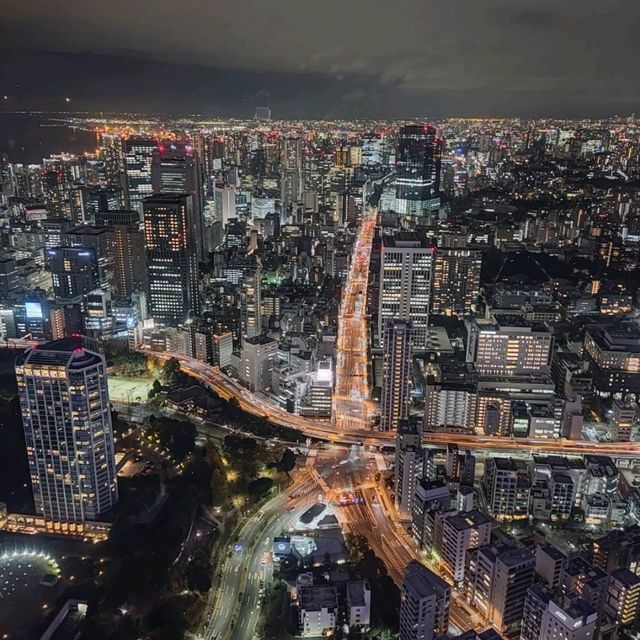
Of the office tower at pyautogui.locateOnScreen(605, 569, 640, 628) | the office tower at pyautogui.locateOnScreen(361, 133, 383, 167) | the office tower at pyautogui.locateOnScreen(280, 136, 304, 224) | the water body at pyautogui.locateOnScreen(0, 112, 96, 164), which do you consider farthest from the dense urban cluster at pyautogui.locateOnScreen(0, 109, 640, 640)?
the office tower at pyautogui.locateOnScreen(361, 133, 383, 167)

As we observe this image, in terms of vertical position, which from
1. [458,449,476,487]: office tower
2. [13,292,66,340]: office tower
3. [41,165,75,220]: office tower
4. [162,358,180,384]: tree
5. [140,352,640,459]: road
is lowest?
[140,352,640,459]: road

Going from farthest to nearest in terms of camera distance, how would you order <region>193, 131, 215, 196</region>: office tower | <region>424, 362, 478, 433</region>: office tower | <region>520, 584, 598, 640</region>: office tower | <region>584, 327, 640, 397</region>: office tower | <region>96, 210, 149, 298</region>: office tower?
1. <region>193, 131, 215, 196</region>: office tower
2. <region>96, 210, 149, 298</region>: office tower
3. <region>584, 327, 640, 397</region>: office tower
4. <region>424, 362, 478, 433</region>: office tower
5. <region>520, 584, 598, 640</region>: office tower

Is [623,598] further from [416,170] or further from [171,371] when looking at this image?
[416,170]

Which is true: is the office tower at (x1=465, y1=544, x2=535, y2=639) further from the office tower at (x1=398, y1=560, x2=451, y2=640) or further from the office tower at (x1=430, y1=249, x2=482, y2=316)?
the office tower at (x1=430, y1=249, x2=482, y2=316)

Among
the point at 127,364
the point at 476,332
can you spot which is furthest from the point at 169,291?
the point at 476,332

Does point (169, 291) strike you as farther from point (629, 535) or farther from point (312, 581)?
point (629, 535)

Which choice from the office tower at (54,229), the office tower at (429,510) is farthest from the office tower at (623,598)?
the office tower at (54,229)
